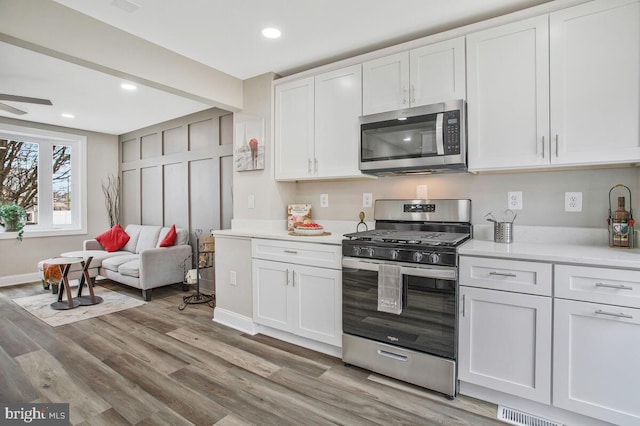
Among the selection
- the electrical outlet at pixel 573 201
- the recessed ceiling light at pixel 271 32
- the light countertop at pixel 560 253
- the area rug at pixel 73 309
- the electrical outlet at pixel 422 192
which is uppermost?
the recessed ceiling light at pixel 271 32

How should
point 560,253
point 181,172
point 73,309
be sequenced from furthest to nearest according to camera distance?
point 181,172 < point 73,309 < point 560,253

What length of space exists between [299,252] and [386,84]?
1507 millimetres

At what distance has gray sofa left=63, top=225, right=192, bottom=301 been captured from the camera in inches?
159

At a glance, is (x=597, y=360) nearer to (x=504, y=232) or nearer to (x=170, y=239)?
(x=504, y=232)

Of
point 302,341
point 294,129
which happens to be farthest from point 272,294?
A: point 294,129

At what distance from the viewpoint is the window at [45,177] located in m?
4.89

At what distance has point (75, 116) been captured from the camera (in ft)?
15.3

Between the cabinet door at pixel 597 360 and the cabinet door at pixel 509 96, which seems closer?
the cabinet door at pixel 597 360

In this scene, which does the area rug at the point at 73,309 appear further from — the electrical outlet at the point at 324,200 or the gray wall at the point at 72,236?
the electrical outlet at the point at 324,200

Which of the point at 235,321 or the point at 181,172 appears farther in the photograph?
the point at 181,172

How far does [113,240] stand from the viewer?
5070 mm

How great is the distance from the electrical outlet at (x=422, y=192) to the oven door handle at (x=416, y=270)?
2.66ft

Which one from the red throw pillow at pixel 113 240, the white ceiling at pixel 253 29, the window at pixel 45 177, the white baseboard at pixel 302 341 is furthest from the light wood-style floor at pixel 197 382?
the window at pixel 45 177

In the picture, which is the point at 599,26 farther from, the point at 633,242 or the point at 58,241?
the point at 58,241
